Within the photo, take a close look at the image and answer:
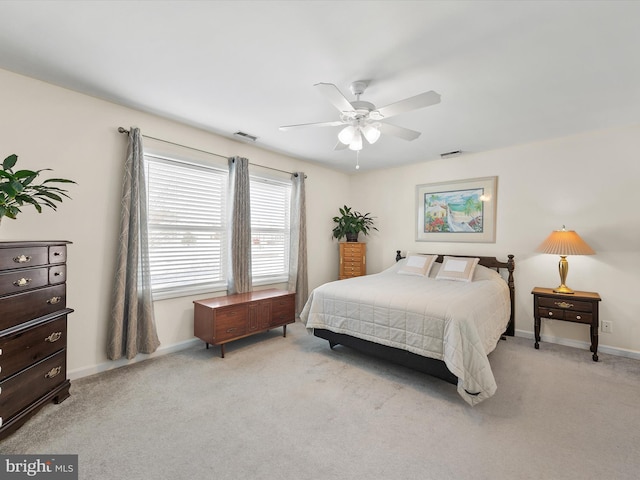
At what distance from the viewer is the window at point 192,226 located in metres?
3.31

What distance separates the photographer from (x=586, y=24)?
5.83 feet

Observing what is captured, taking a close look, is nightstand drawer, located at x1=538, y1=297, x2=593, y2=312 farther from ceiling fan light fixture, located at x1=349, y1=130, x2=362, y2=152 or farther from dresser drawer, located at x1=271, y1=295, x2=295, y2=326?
dresser drawer, located at x1=271, y1=295, x2=295, y2=326

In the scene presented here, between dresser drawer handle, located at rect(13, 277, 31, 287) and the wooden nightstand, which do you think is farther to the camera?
the wooden nightstand

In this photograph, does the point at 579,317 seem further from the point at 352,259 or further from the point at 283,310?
the point at 283,310

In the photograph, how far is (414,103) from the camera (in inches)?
82.8

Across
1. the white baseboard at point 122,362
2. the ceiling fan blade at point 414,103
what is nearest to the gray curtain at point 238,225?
the white baseboard at point 122,362

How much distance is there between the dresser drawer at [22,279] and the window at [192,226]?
3.65 feet

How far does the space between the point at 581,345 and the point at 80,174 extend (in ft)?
18.8

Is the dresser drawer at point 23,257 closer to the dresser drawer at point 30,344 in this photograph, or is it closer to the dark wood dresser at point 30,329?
the dark wood dresser at point 30,329

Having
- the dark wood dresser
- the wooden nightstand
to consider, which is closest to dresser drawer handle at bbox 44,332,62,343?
the dark wood dresser

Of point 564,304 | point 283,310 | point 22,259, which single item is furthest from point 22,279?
point 564,304

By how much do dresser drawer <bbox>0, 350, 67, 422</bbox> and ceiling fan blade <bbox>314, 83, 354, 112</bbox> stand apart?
8.80 feet

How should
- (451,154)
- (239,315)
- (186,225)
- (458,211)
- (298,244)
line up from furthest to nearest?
1. (298,244)
2. (458,211)
3. (451,154)
4. (186,225)
5. (239,315)

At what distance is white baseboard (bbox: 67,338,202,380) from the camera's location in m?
2.72
